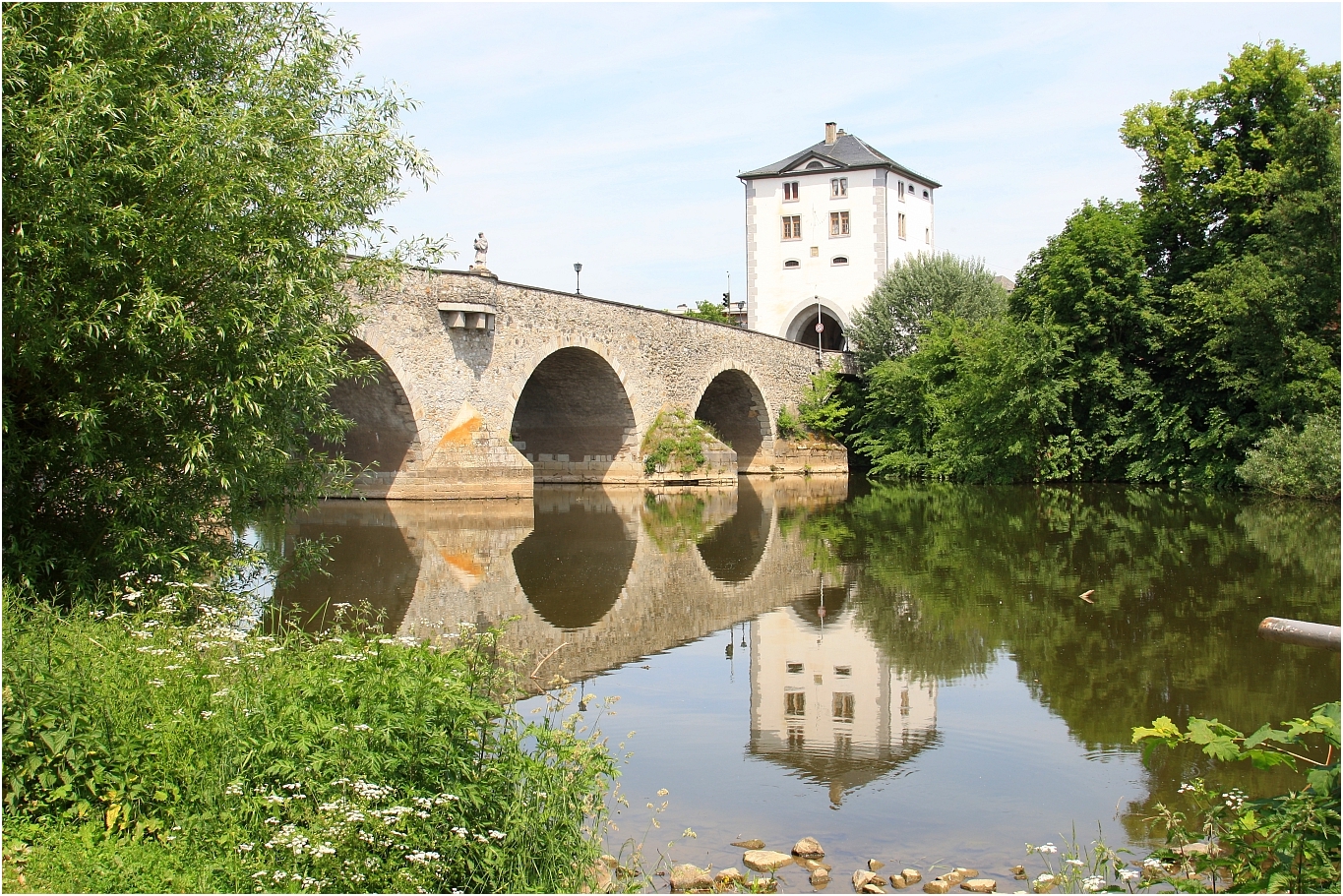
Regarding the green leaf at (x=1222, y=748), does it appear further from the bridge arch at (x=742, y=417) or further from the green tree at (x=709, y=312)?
the green tree at (x=709, y=312)

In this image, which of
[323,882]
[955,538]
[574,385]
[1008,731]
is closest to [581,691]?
[1008,731]

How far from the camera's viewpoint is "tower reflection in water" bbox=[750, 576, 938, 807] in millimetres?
6195

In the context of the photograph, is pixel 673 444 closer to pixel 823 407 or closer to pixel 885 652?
pixel 823 407

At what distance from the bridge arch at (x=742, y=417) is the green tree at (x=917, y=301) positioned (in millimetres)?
4948

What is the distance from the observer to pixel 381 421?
21.2 m

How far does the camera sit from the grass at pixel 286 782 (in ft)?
12.2

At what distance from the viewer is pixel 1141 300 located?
27.1 m

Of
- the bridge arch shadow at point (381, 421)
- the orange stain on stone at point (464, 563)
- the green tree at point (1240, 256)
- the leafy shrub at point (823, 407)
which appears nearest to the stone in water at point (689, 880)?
the orange stain on stone at point (464, 563)

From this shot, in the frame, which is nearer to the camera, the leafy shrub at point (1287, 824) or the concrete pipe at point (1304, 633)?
the concrete pipe at point (1304, 633)

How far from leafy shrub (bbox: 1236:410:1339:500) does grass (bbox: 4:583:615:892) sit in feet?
65.8

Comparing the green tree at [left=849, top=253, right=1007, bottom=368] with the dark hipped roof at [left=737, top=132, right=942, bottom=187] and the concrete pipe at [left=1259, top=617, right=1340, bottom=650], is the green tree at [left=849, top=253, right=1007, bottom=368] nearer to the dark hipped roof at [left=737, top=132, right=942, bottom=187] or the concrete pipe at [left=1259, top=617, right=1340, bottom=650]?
the dark hipped roof at [left=737, top=132, right=942, bottom=187]

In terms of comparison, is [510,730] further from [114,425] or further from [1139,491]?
[1139,491]

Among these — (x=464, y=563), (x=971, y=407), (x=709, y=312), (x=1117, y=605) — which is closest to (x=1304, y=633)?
(x=1117, y=605)

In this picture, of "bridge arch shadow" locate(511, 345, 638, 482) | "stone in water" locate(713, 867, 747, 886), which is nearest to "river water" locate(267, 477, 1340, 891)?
"stone in water" locate(713, 867, 747, 886)
